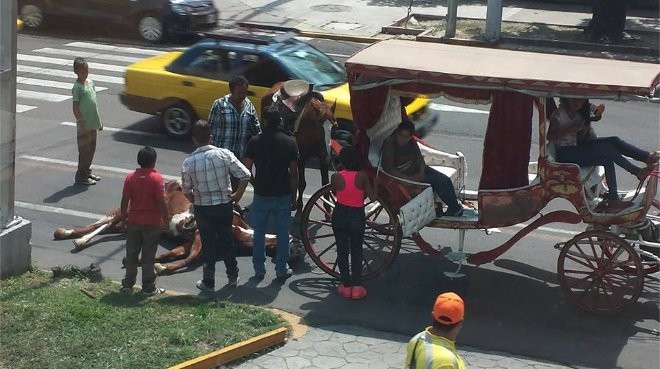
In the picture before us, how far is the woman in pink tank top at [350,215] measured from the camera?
359 inches

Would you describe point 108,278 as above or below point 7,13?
below

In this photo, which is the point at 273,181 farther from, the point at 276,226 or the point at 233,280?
the point at 233,280

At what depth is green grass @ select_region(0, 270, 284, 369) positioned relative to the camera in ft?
24.8

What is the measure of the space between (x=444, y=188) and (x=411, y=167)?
39 centimetres

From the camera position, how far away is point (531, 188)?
918cm

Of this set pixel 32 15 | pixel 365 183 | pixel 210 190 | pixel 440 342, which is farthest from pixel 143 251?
pixel 32 15

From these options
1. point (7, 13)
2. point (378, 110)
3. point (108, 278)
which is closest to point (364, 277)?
point (378, 110)

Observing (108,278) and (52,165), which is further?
(52,165)

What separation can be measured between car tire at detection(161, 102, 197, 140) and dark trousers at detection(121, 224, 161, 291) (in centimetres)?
566

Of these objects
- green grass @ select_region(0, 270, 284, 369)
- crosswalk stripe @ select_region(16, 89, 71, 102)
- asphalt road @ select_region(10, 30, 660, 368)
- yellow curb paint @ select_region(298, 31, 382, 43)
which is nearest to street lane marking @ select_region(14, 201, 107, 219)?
asphalt road @ select_region(10, 30, 660, 368)

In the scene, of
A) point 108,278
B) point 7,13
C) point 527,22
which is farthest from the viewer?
point 527,22

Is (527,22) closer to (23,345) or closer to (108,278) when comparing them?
(108,278)

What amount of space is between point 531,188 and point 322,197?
223 centimetres

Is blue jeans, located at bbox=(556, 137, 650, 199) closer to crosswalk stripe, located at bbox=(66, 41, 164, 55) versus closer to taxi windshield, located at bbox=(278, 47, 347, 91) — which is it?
taxi windshield, located at bbox=(278, 47, 347, 91)
